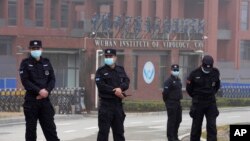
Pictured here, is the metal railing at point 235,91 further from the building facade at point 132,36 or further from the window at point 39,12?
the window at point 39,12

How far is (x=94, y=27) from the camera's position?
37250mm

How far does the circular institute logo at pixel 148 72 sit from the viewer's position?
36.5 meters

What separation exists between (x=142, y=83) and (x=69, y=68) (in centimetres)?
752

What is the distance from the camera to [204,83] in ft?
43.6

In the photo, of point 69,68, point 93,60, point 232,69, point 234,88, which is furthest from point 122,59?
point 232,69

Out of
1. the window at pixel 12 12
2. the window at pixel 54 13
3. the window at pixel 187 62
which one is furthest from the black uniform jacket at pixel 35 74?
the window at pixel 54 13

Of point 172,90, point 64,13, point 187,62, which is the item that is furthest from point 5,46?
point 172,90

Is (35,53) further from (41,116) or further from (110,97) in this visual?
(110,97)

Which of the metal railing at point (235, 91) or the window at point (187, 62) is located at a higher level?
the window at point (187, 62)

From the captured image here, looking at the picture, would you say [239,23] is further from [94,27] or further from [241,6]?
[94,27]

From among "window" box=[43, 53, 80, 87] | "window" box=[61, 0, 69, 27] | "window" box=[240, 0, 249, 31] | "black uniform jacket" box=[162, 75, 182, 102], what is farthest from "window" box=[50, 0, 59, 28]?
"black uniform jacket" box=[162, 75, 182, 102]

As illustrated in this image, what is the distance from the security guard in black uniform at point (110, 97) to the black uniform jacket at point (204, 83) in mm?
1823

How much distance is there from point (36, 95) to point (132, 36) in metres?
25.5

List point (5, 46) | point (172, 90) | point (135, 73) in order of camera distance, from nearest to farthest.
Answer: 1. point (172, 90)
2. point (135, 73)
3. point (5, 46)
